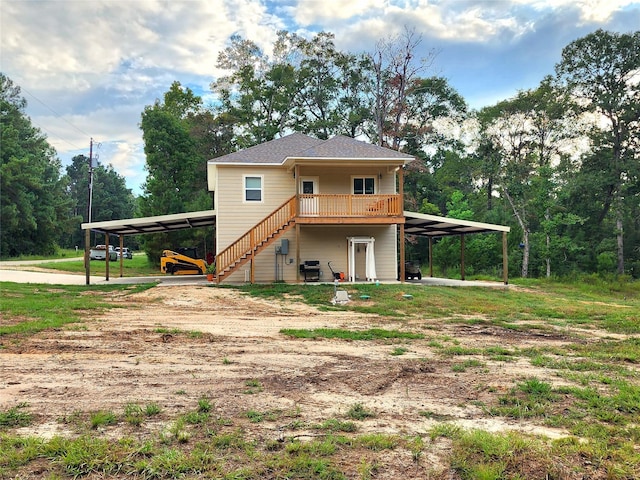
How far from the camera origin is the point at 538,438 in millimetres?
3533

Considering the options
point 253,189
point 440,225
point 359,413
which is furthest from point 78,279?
point 359,413

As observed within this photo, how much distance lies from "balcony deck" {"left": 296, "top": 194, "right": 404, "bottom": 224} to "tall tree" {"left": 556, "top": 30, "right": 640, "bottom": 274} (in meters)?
18.5

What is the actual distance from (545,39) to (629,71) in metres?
5.68

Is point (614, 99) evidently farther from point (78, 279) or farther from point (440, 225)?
point (78, 279)

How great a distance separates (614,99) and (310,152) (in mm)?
22659

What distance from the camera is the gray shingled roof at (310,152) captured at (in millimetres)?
17500

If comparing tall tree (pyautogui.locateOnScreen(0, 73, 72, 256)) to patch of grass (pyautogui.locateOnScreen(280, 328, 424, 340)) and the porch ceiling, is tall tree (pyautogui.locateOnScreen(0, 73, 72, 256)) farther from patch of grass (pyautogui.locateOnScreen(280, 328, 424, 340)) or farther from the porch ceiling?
patch of grass (pyautogui.locateOnScreen(280, 328, 424, 340))

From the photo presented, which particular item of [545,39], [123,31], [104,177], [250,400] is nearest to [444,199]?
[545,39]

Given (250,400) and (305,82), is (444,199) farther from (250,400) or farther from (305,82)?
(250,400)

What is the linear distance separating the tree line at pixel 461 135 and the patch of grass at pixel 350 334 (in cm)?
2101

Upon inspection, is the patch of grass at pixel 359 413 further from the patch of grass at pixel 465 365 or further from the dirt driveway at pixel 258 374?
the patch of grass at pixel 465 365

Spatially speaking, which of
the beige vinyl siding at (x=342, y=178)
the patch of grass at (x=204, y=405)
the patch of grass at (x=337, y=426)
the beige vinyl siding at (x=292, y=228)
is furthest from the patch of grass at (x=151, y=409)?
the beige vinyl siding at (x=342, y=178)

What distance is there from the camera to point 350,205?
17.5 m

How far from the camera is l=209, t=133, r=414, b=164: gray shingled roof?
1750 centimetres
